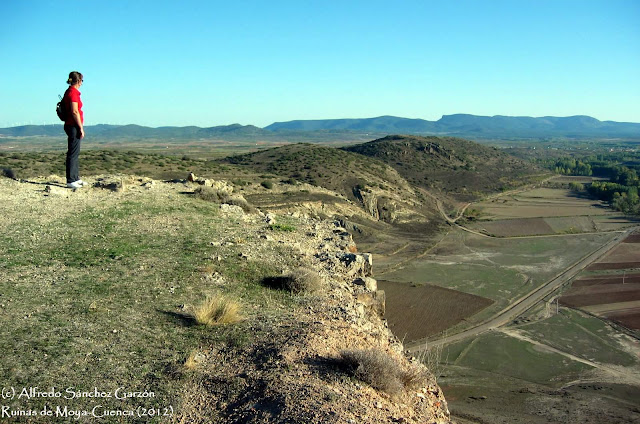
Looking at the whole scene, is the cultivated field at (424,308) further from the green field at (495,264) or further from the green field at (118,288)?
the green field at (118,288)

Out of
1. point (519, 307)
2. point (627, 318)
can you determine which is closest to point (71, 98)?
point (519, 307)

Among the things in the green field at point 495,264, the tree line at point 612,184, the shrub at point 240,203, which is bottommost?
the green field at point 495,264

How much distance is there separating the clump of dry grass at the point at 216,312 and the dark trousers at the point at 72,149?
7.40 m

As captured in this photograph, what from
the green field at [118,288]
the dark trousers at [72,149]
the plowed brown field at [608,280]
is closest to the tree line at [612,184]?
the plowed brown field at [608,280]

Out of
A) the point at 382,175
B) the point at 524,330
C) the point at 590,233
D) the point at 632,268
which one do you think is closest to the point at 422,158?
the point at 382,175

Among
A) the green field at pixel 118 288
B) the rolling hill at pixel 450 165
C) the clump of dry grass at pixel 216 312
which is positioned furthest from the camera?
the rolling hill at pixel 450 165

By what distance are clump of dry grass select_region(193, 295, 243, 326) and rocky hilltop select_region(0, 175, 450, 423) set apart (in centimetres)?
14

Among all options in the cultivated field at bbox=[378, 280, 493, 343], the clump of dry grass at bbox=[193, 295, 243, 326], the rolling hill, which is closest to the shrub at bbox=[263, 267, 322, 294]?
the clump of dry grass at bbox=[193, 295, 243, 326]

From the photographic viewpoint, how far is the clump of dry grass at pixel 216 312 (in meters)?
7.54

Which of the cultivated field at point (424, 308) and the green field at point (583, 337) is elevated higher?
the cultivated field at point (424, 308)

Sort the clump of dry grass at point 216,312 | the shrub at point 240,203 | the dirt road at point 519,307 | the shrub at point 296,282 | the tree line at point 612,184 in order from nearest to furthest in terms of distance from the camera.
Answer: the clump of dry grass at point 216,312, the shrub at point 296,282, the shrub at point 240,203, the dirt road at point 519,307, the tree line at point 612,184

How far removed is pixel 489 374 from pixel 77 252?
61.5 ft

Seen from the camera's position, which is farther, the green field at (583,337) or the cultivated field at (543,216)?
the cultivated field at (543,216)

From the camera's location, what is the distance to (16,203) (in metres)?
13.2
